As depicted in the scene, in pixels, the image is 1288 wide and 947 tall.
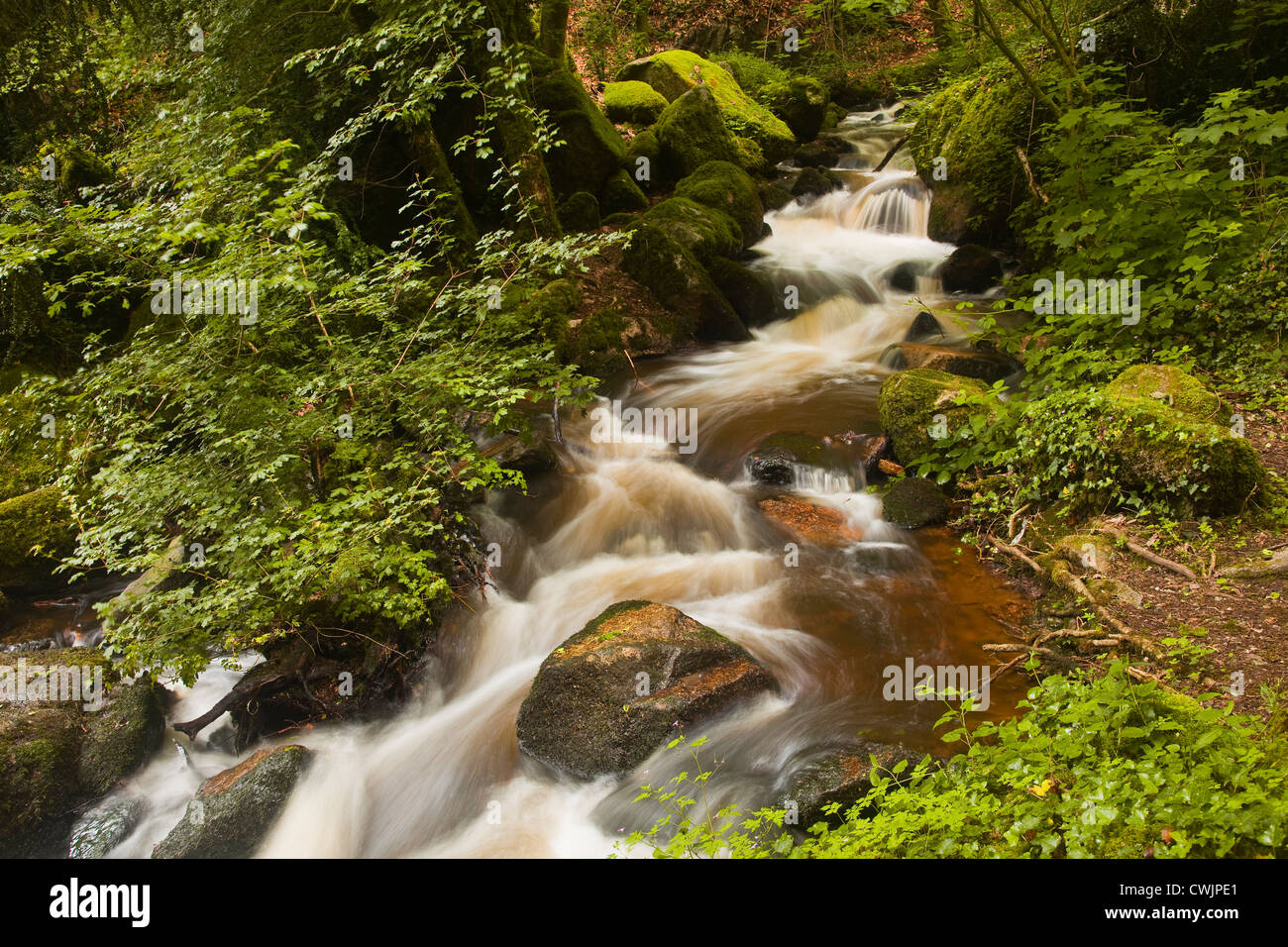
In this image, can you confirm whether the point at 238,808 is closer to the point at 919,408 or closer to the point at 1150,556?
the point at 1150,556

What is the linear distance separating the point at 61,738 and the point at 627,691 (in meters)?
3.96

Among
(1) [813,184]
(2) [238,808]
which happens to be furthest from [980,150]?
(2) [238,808]

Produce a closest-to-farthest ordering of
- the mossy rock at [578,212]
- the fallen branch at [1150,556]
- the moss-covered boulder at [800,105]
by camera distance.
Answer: the fallen branch at [1150,556] → the mossy rock at [578,212] → the moss-covered boulder at [800,105]

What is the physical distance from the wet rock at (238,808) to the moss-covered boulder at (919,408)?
5.70 m

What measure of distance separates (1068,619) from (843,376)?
5077mm

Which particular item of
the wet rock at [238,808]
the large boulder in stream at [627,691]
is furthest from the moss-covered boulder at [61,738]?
the large boulder in stream at [627,691]

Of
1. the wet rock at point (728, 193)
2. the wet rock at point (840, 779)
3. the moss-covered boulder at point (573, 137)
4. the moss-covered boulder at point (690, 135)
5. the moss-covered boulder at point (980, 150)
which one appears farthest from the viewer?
the moss-covered boulder at point (690, 135)

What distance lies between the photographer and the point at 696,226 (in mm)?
11398

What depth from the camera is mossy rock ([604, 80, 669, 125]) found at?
15.3 meters

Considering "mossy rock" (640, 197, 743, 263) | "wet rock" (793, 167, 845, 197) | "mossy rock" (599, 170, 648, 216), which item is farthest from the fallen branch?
"wet rock" (793, 167, 845, 197)

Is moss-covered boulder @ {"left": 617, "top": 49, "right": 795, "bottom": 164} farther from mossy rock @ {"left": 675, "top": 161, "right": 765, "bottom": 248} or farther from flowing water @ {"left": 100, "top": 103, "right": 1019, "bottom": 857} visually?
flowing water @ {"left": 100, "top": 103, "right": 1019, "bottom": 857}

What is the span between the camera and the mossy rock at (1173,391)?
528 centimetres

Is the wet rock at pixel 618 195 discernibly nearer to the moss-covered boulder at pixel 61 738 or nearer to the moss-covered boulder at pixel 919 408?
the moss-covered boulder at pixel 919 408

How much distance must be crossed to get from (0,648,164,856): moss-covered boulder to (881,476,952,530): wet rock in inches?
245
